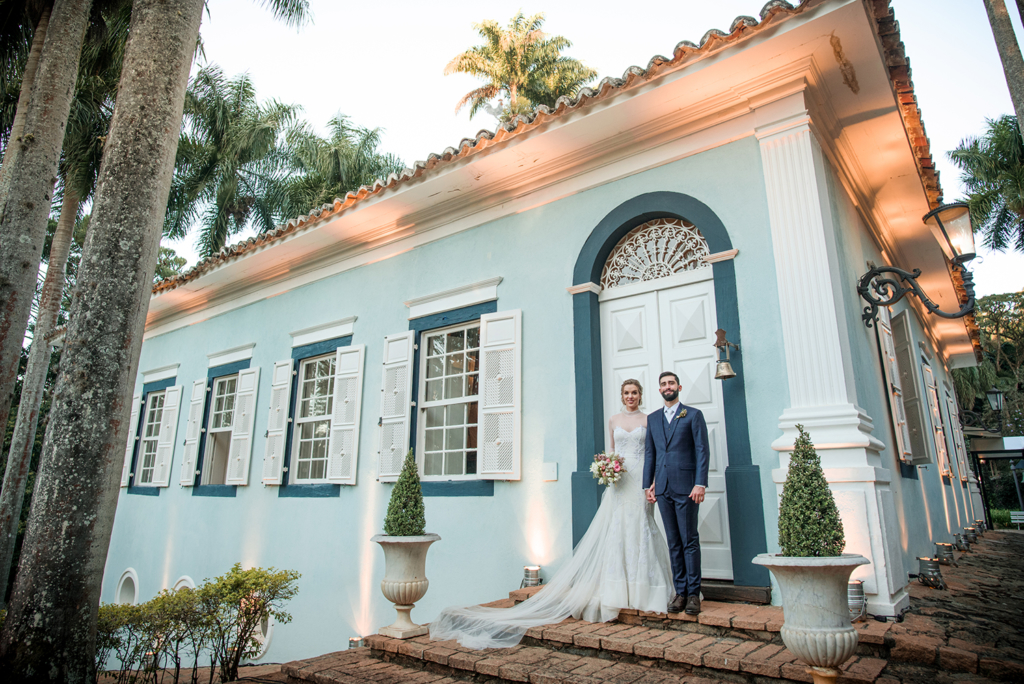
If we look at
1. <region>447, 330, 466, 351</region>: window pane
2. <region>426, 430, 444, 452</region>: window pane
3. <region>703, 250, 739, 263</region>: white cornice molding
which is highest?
<region>703, 250, 739, 263</region>: white cornice molding

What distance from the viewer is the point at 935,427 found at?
27.7 feet

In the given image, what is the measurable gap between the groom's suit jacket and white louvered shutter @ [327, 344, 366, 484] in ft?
13.2

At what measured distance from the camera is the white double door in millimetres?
4785

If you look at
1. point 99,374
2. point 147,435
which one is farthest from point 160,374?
point 99,374

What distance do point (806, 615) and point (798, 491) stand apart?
1.99 ft

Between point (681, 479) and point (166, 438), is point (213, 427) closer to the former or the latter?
point (166, 438)

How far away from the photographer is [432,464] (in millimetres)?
6793

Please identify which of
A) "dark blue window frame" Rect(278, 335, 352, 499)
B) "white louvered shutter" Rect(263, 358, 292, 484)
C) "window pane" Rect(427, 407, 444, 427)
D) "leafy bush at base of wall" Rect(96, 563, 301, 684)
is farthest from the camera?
"white louvered shutter" Rect(263, 358, 292, 484)

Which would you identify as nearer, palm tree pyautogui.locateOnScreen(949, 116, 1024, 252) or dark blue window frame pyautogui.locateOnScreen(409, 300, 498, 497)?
dark blue window frame pyautogui.locateOnScreen(409, 300, 498, 497)

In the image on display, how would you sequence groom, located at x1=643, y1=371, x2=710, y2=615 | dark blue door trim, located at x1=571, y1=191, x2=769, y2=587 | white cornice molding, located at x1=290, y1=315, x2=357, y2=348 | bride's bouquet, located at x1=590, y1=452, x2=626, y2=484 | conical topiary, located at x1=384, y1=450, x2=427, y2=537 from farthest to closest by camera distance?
white cornice molding, located at x1=290, y1=315, x2=357, y2=348 → conical topiary, located at x1=384, y1=450, x2=427, y2=537 → bride's bouquet, located at x1=590, y1=452, x2=626, y2=484 → dark blue door trim, located at x1=571, y1=191, x2=769, y2=587 → groom, located at x1=643, y1=371, x2=710, y2=615

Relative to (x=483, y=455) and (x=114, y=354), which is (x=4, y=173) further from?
(x=483, y=455)

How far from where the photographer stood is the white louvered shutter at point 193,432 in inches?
374

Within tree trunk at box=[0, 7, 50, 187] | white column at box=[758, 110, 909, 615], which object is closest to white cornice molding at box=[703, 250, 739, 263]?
white column at box=[758, 110, 909, 615]

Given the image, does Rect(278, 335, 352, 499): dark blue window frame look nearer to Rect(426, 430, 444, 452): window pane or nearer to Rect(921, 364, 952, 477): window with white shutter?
Rect(426, 430, 444, 452): window pane
